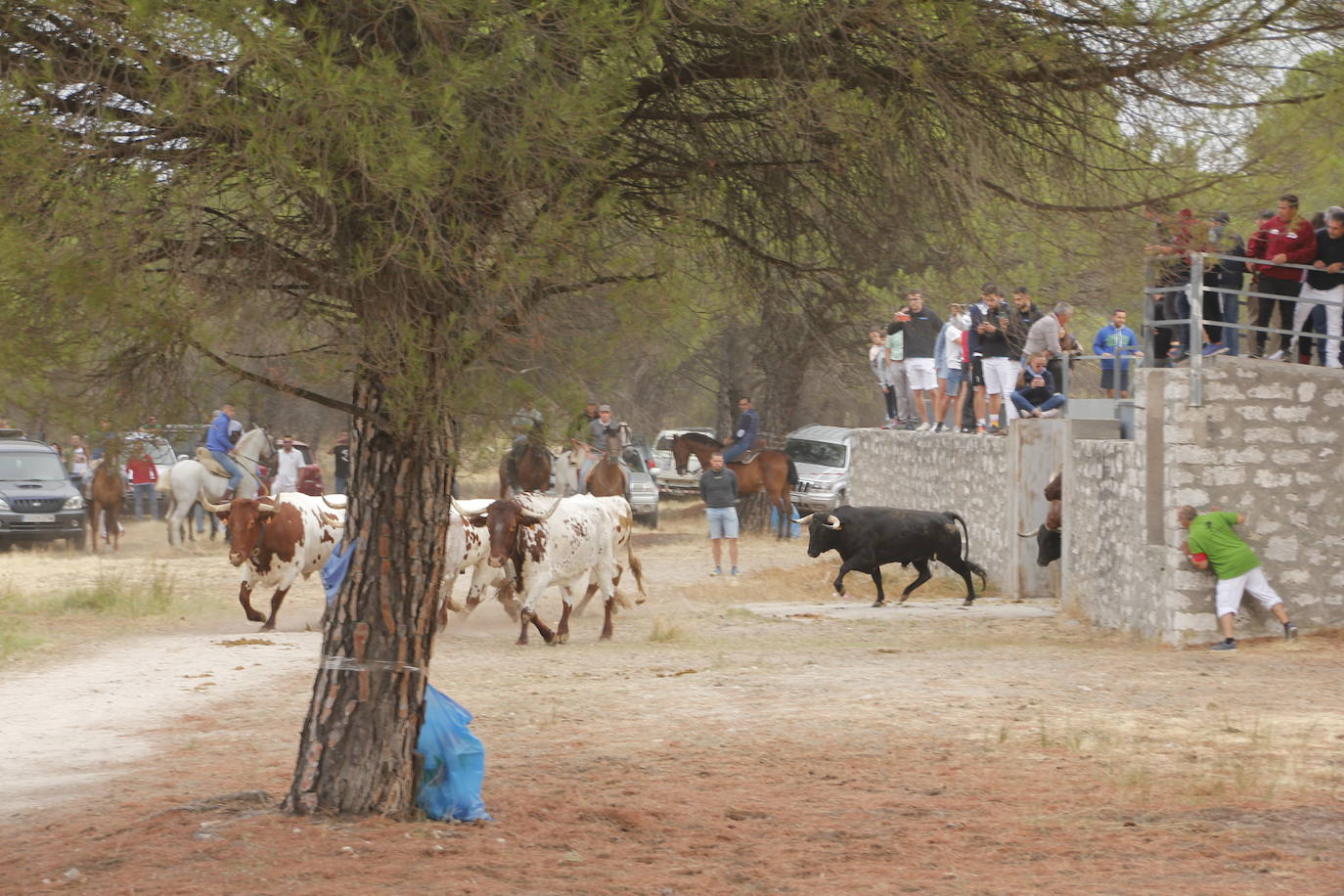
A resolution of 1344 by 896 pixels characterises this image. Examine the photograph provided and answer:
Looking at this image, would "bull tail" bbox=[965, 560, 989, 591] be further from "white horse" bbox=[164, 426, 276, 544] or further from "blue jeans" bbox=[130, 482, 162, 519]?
"blue jeans" bbox=[130, 482, 162, 519]

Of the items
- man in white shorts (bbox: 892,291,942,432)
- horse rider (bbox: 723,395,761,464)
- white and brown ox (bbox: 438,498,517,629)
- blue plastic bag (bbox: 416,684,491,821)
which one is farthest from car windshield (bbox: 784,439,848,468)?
blue plastic bag (bbox: 416,684,491,821)

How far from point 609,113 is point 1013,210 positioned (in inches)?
98.9

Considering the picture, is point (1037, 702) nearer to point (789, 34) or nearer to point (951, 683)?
point (951, 683)

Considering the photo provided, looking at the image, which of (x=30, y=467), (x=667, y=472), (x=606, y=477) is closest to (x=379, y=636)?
(x=606, y=477)

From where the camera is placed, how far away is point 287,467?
28.5 meters

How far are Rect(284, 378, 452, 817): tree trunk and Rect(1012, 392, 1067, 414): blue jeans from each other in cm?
1385

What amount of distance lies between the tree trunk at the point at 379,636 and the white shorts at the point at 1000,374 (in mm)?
14951

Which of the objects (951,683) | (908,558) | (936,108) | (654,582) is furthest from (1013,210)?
(654,582)

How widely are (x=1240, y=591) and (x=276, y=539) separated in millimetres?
9586

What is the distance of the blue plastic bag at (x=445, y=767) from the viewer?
7.60m

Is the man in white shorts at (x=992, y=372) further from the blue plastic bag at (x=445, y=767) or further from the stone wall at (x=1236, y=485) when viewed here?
the blue plastic bag at (x=445, y=767)

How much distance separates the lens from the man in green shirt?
570 inches

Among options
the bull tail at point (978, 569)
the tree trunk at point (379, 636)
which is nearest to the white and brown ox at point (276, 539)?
the bull tail at point (978, 569)

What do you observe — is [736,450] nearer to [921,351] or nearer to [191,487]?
[921,351]
